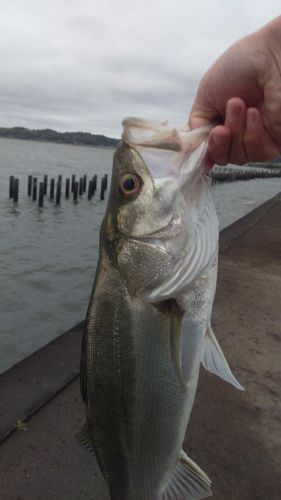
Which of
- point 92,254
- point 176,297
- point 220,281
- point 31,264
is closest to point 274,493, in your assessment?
point 176,297

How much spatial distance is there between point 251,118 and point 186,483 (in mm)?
1766

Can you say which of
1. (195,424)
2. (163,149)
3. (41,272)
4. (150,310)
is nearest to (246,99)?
(163,149)

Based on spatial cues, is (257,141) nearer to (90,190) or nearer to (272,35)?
(272,35)

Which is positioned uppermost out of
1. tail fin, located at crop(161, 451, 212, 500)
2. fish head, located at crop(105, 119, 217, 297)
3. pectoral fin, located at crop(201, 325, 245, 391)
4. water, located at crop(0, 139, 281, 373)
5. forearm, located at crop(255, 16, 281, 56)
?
forearm, located at crop(255, 16, 281, 56)

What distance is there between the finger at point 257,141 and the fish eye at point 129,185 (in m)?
0.60

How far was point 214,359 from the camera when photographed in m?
2.15

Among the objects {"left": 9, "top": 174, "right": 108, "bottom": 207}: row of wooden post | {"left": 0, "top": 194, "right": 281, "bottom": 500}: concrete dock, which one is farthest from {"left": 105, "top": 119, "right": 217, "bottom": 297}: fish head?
{"left": 9, "top": 174, "right": 108, "bottom": 207}: row of wooden post

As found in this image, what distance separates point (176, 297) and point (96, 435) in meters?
0.78

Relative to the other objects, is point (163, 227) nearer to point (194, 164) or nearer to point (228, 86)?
point (194, 164)

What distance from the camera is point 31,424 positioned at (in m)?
3.69

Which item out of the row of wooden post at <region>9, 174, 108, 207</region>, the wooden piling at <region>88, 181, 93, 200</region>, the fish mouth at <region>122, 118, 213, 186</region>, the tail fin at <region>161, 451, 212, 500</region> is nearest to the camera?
the fish mouth at <region>122, 118, 213, 186</region>

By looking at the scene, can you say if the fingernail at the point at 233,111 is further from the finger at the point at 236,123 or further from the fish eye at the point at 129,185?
the fish eye at the point at 129,185

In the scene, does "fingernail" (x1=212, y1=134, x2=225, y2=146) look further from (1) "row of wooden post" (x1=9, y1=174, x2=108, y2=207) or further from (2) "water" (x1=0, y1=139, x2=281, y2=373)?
(1) "row of wooden post" (x1=9, y1=174, x2=108, y2=207)

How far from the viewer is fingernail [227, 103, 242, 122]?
82.1 inches
